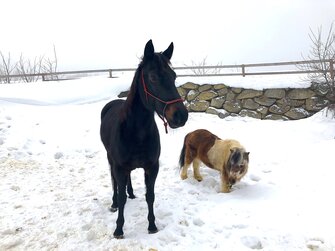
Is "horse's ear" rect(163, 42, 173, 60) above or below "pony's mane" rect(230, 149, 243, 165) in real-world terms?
above

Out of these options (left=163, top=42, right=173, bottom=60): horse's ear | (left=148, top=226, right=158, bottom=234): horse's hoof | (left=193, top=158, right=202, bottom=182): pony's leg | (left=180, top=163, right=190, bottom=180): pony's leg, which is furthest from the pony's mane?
(left=163, top=42, right=173, bottom=60): horse's ear

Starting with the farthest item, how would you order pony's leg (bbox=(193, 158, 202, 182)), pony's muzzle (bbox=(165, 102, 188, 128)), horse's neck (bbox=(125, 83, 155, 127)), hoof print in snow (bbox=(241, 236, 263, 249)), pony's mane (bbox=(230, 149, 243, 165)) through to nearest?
1. pony's leg (bbox=(193, 158, 202, 182))
2. pony's mane (bbox=(230, 149, 243, 165))
3. horse's neck (bbox=(125, 83, 155, 127))
4. hoof print in snow (bbox=(241, 236, 263, 249))
5. pony's muzzle (bbox=(165, 102, 188, 128))

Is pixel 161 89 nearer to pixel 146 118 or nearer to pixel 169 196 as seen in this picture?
pixel 146 118

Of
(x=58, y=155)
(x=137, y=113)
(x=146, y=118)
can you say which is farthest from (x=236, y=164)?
(x=58, y=155)

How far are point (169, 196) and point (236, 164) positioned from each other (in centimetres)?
123

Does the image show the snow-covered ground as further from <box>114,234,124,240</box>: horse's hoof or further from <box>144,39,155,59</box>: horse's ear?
<box>144,39,155,59</box>: horse's ear

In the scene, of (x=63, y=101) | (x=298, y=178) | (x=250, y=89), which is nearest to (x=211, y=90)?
(x=250, y=89)

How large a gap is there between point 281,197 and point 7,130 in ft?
24.0

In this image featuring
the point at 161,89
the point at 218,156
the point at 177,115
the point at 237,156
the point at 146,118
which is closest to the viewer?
the point at 177,115

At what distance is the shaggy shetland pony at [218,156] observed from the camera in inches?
183

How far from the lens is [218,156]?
16.4 ft

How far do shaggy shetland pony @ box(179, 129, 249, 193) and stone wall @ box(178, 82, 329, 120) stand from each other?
5.83 metres

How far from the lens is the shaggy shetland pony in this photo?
4.64 m

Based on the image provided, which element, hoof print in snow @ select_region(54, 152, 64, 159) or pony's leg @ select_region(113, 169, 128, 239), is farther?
hoof print in snow @ select_region(54, 152, 64, 159)
